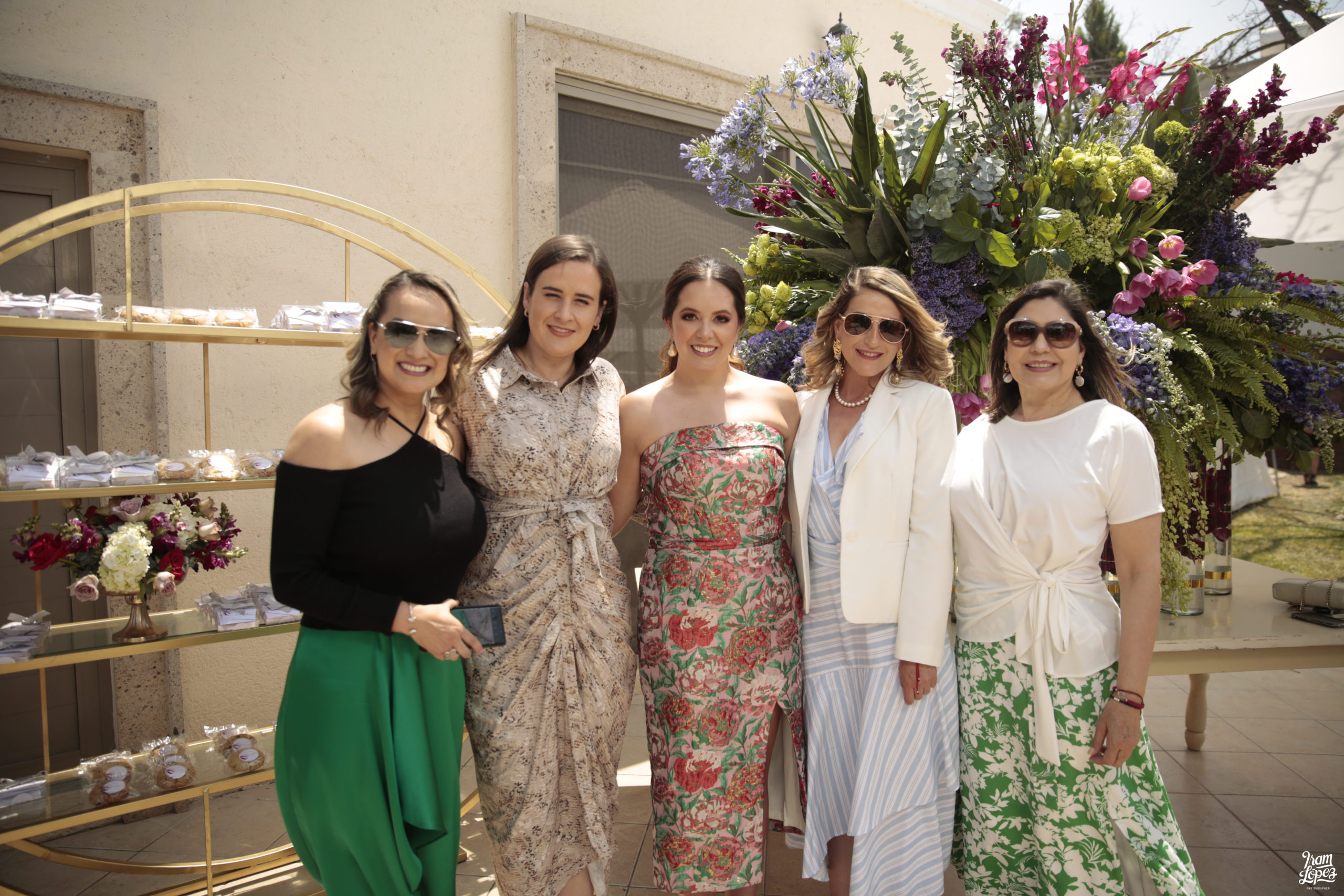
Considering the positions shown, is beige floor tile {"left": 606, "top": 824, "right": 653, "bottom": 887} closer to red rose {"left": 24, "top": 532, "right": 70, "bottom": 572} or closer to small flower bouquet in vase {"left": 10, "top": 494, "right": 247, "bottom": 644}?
small flower bouquet in vase {"left": 10, "top": 494, "right": 247, "bottom": 644}

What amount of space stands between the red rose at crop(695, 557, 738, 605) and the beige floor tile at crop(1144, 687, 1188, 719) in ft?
10.7

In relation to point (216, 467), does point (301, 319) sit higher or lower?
higher

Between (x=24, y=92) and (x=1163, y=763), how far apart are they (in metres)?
5.42

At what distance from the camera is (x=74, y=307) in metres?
2.39

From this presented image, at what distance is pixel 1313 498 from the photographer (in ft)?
30.7

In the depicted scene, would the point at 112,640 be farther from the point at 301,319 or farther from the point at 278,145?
the point at 278,145

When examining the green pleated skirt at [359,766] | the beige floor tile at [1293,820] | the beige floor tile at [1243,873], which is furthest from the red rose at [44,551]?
the beige floor tile at [1293,820]

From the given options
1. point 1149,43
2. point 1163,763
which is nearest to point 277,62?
point 1149,43

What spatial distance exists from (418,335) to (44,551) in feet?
4.92

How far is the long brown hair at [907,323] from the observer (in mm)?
2184

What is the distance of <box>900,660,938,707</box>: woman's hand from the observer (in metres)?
2.10

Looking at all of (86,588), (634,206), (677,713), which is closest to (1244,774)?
(677,713)

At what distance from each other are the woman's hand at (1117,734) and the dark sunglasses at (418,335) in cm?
178

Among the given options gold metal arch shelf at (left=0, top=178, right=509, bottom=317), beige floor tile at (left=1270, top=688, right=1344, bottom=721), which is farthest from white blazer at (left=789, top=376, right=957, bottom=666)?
beige floor tile at (left=1270, top=688, right=1344, bottom=721)
